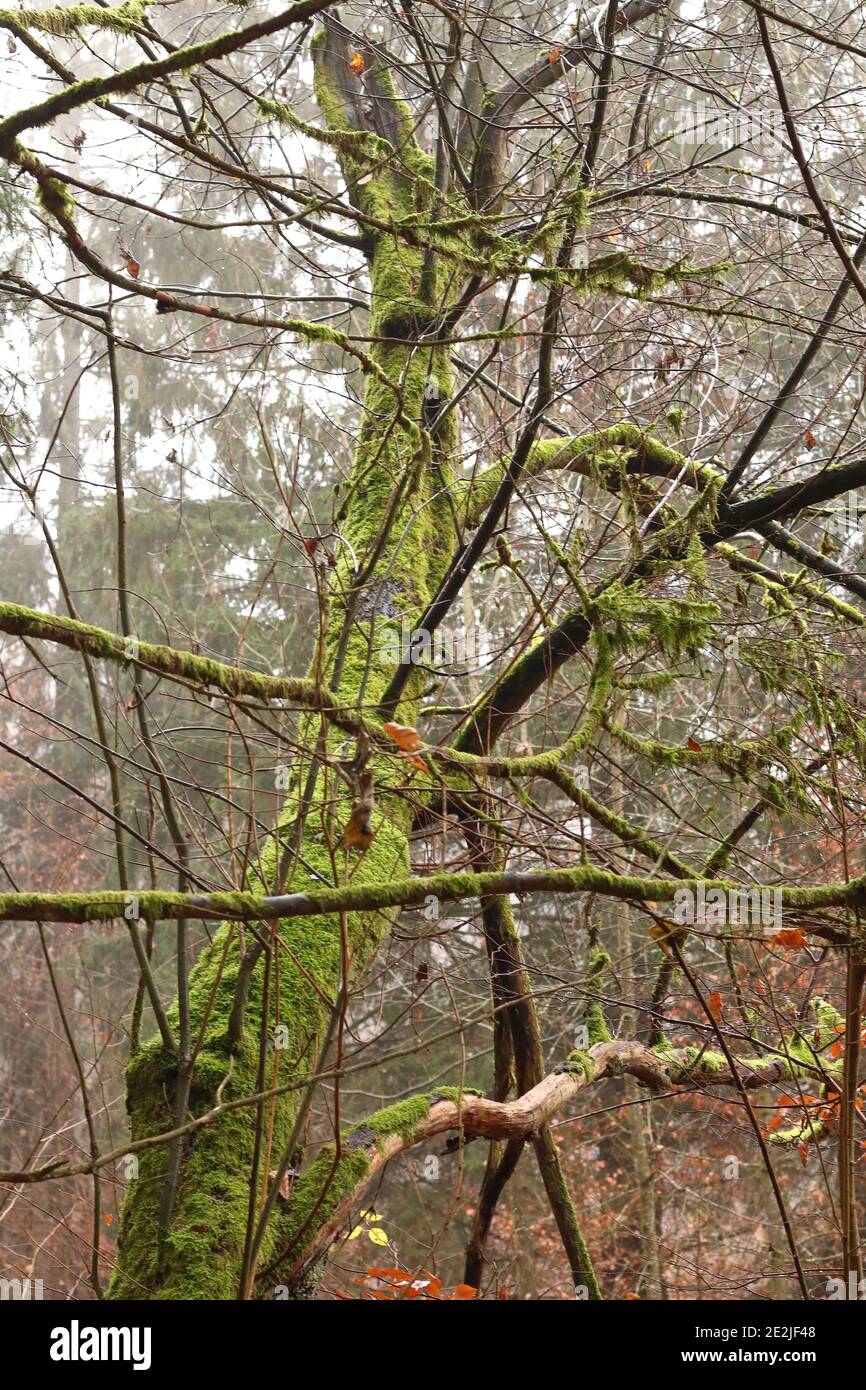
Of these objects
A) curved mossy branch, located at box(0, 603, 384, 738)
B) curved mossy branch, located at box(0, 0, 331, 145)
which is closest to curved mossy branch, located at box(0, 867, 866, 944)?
curved mossy branch, located at box(0, 603, 384, 738)

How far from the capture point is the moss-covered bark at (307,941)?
9.21 ft

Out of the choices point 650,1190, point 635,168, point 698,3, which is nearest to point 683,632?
point 635,168

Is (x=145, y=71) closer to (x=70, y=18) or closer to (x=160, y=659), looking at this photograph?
(x=70, y=18)

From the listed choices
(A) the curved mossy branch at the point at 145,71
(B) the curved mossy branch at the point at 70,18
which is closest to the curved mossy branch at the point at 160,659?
(A) the curved mossy branch at the point at 145,71

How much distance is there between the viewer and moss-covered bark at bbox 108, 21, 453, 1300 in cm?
281

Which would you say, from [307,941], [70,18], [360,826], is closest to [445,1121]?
[307,941]

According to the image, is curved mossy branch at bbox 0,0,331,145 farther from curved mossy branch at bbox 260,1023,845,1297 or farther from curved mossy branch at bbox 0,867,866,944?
curved mossy branch at bbox 260,1023,845,1297

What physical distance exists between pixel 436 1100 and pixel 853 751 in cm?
196

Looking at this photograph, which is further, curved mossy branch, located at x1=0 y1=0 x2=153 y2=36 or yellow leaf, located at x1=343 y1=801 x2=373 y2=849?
curved mossy branch, located at x1=0 y1=0 x2=153 y2=36

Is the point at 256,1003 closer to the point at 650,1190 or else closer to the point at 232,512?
the point at 650,1190

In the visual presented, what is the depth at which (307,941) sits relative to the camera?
11.4 feet

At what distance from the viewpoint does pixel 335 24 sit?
4.38 meters

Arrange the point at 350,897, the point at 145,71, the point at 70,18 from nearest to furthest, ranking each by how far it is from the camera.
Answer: the point at 350,897
the point at 145,71
the point at 70,18

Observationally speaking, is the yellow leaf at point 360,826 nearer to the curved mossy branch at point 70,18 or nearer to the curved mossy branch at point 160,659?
the curved mossy branch at point 160,659
